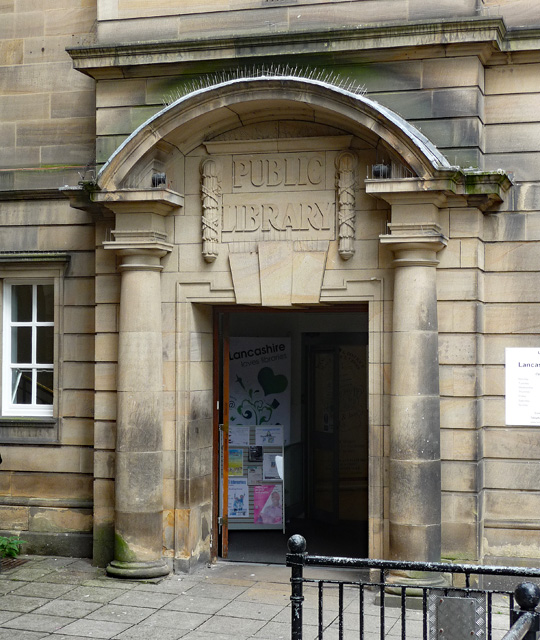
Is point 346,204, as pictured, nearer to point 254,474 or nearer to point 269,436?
point 269,436

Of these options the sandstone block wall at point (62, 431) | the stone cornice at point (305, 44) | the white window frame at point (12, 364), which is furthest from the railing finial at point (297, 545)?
the white window frame at point (12, 364)

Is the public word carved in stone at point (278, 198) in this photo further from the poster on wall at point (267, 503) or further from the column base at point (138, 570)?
the poster on wall at point (267, 503)

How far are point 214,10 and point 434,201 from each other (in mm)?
2915

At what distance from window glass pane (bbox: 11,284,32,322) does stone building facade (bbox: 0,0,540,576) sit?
1.19ft

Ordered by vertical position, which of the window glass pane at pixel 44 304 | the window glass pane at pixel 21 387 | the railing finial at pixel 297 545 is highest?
the window glass pane at pixel 44 304

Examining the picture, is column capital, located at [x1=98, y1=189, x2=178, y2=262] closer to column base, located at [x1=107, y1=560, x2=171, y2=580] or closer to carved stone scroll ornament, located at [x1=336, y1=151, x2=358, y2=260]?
carved stone scroll ornament, located at [x1=336, y1=151, x2=358, y2=260]

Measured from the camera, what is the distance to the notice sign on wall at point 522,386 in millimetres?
8938

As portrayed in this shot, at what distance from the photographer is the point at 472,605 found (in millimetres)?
5004

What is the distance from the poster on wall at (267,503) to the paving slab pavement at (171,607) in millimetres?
1426

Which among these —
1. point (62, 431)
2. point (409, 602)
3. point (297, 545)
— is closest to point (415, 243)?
point (409, 602)

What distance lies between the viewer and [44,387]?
425 inches

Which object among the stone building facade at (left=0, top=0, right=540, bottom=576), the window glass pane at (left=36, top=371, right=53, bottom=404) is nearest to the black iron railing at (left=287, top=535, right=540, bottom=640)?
the stone building facade at (left=0, top=0, right=540, bottom=576)

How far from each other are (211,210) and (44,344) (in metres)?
2.68

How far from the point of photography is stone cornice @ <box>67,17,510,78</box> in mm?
8680
